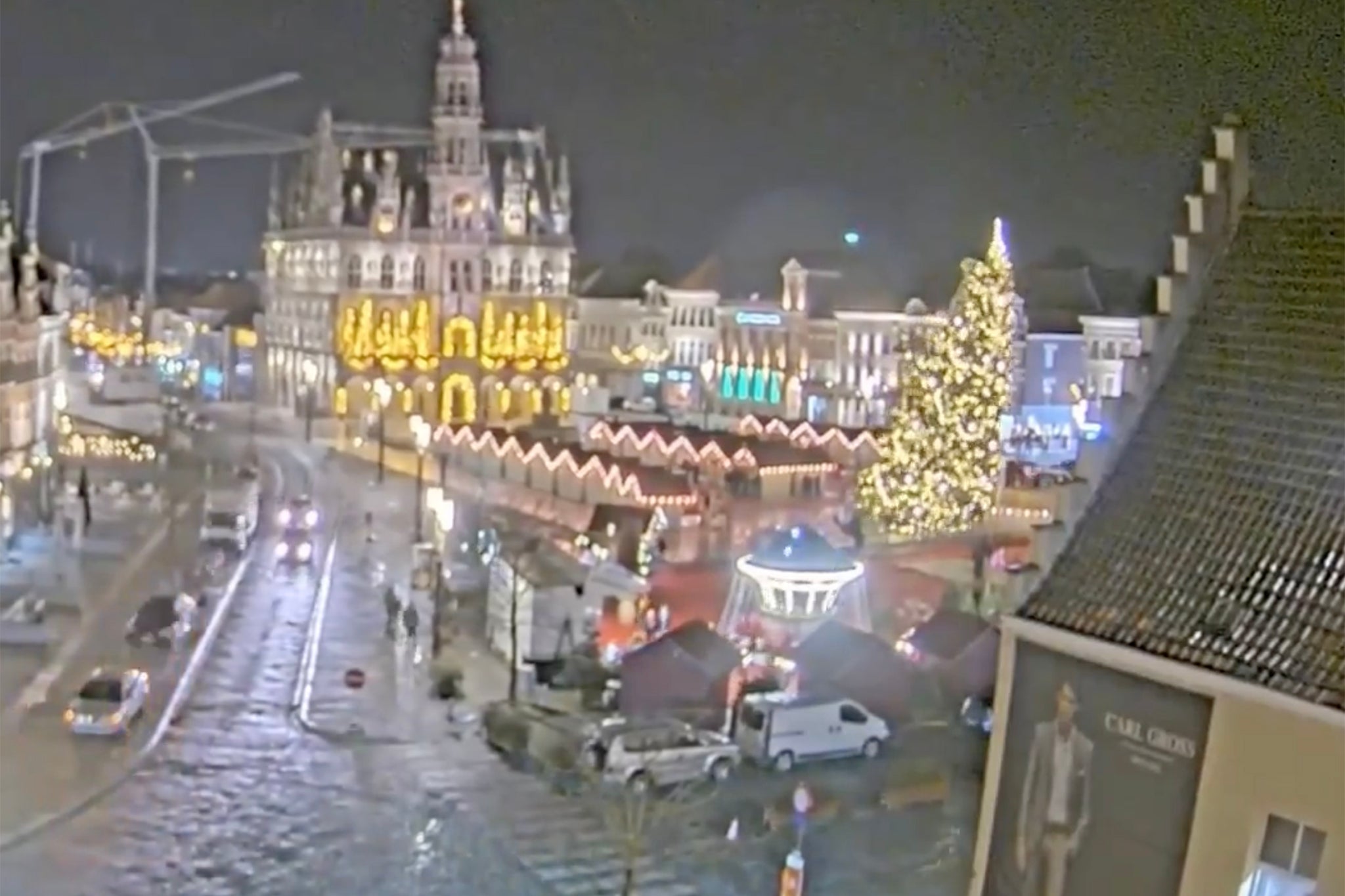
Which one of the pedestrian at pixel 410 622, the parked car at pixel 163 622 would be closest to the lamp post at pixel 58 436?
the parked car at pixel 163 622

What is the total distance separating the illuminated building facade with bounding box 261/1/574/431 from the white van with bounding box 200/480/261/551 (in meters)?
4.74

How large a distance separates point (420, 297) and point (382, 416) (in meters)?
4.23

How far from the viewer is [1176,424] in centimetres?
399

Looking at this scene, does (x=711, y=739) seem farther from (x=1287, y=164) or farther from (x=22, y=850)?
(x=1287, y=164)

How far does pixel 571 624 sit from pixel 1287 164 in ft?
14.5

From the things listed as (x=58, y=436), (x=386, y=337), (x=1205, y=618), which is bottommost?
(x=58, y=436)

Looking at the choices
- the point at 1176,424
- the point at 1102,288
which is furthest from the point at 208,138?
the point at 1176,424

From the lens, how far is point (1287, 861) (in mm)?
3379

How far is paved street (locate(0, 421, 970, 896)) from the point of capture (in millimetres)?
5605

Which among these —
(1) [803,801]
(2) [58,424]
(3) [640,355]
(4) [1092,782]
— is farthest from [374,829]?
(3) [640,355]

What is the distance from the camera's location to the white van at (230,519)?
11375mm

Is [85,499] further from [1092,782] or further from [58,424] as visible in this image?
[1092,782]

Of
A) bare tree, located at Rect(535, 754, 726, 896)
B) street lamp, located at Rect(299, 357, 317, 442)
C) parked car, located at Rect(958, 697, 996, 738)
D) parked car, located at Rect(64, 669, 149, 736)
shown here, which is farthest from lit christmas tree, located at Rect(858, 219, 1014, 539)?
street lamp, located at Rect(299, 357, 317, 442)

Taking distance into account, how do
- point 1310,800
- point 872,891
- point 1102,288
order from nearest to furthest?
point 1310,800 → point 872,891 → point 1102,288
